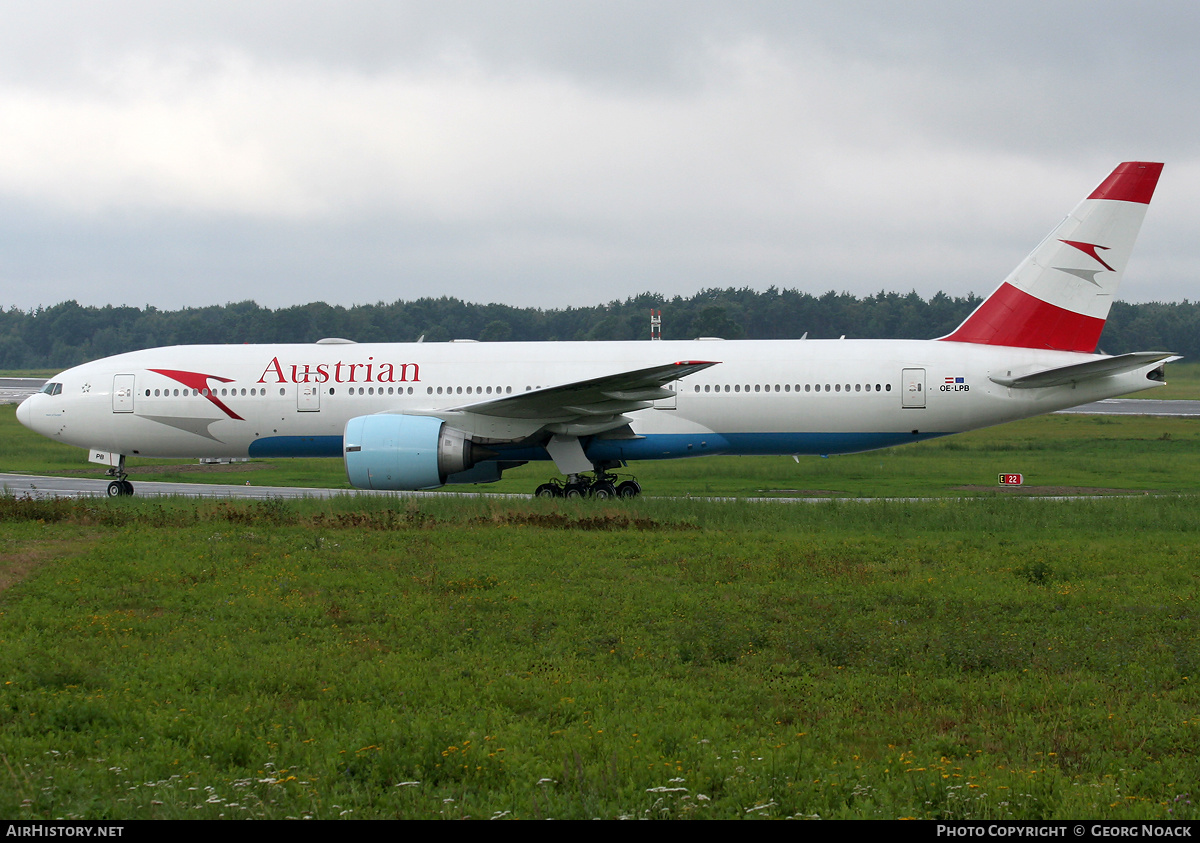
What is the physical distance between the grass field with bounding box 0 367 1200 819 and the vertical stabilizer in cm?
579

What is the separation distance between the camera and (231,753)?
242 inches

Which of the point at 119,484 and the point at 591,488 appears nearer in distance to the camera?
the point at 591,488

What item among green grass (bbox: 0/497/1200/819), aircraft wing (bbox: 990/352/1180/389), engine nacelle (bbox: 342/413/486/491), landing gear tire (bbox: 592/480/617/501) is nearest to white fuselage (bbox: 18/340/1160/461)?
aircraft wing (bbox: 990/352/1180/389)

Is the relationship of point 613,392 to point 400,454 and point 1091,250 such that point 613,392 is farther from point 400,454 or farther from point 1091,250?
point 1091,250

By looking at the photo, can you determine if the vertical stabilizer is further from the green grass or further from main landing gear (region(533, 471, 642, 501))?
main landing gear (region(533, 471, 642, 501))

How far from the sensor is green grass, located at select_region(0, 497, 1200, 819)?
548cm

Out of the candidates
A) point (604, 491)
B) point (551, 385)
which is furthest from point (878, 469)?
point (551, 385)

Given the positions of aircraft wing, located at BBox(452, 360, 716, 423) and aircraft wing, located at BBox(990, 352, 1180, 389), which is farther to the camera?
aircraft wing, located at BBox(990, 352, 1180, 389)

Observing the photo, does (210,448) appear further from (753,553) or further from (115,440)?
(753,553)

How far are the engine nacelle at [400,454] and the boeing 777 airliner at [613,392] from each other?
34 mm

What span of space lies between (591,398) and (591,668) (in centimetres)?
1166

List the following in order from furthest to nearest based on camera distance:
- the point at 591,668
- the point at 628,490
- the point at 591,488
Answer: the point at 628,490 < the point at 591,488 < the point at 591,668

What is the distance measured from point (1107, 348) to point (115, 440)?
81.6 m

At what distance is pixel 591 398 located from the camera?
63.6 ft
